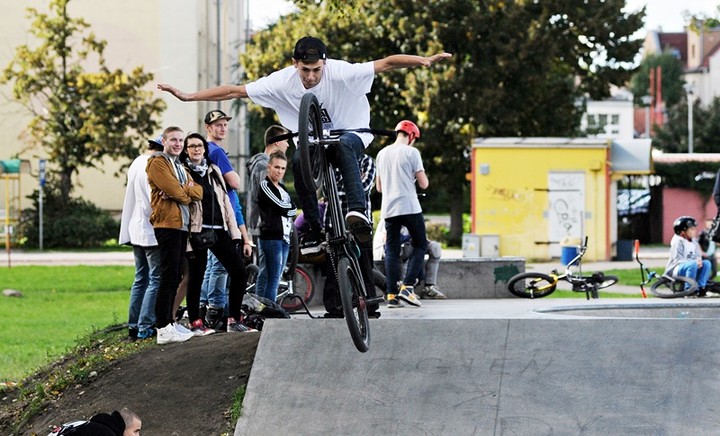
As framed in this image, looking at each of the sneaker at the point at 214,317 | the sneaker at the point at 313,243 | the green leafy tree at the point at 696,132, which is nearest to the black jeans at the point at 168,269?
the sneaker at the point at 214,317

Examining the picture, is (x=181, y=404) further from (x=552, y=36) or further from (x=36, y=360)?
(x=552, y=36)

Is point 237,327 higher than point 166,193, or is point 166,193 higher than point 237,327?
point 166,193

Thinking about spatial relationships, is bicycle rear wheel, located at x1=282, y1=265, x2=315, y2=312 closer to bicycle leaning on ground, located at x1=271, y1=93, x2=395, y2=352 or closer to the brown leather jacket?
the brown leather jacket

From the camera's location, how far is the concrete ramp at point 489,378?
798cm

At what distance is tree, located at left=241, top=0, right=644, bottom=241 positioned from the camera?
133 feet

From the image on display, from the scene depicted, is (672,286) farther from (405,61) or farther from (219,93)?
(219,93)

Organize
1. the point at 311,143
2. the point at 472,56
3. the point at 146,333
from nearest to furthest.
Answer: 1. the point at 311,143
2. the point at 146,333
3. the point at 472,56

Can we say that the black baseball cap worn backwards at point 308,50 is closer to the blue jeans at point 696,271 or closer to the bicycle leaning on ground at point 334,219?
the bicycle leaning on ground at point 334,219

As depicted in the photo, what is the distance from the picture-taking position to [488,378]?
8.36 meters

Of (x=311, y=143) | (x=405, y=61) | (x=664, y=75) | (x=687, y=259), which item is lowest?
(x=687, y=259)

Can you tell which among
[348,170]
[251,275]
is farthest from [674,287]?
[348,170]

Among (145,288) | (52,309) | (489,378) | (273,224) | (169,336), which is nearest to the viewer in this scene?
(489,378)

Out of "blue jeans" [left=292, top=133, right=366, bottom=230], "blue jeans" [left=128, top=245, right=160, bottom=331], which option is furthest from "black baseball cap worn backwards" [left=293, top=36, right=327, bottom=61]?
"blue jeans" [left=128, top=245, right=160, bottom=331]

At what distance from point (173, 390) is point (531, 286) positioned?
7517 millimetres
